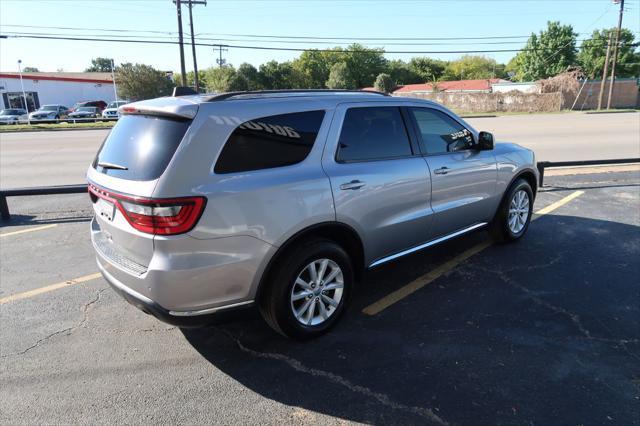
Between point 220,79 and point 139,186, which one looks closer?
point 139,186

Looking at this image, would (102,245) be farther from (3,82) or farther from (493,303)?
(3,82)

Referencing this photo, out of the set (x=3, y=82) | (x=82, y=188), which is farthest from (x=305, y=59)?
(x=82, y=188)

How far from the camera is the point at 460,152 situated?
475 centimetres

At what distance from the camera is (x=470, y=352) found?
336 centimetres

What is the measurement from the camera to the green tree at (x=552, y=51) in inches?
2707

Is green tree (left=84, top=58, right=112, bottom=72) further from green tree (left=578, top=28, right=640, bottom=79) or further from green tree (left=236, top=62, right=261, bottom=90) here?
green tree (left=578, top=28, right=640, bottom=79)

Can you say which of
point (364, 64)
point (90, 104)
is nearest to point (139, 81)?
point (90, 104)

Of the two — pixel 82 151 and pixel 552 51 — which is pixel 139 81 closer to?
pixel 82 151

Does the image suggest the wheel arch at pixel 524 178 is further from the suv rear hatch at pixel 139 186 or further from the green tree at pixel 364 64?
the green tree at pixel 364 64

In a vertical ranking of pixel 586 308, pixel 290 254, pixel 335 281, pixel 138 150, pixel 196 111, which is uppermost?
pixel 196 111

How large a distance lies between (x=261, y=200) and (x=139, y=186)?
0.76 metres

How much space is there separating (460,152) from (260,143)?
2.44 m

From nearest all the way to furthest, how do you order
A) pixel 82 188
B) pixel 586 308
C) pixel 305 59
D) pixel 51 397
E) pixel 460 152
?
pixel 51 397 < pixel 586 308 < pixel 460 152 < pixel 82 188 < pixel 305 59

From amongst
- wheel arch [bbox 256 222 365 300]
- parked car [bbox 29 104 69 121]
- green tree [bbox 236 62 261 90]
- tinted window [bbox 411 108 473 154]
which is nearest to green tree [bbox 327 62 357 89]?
green tree [bbox 236 62 261 90]
